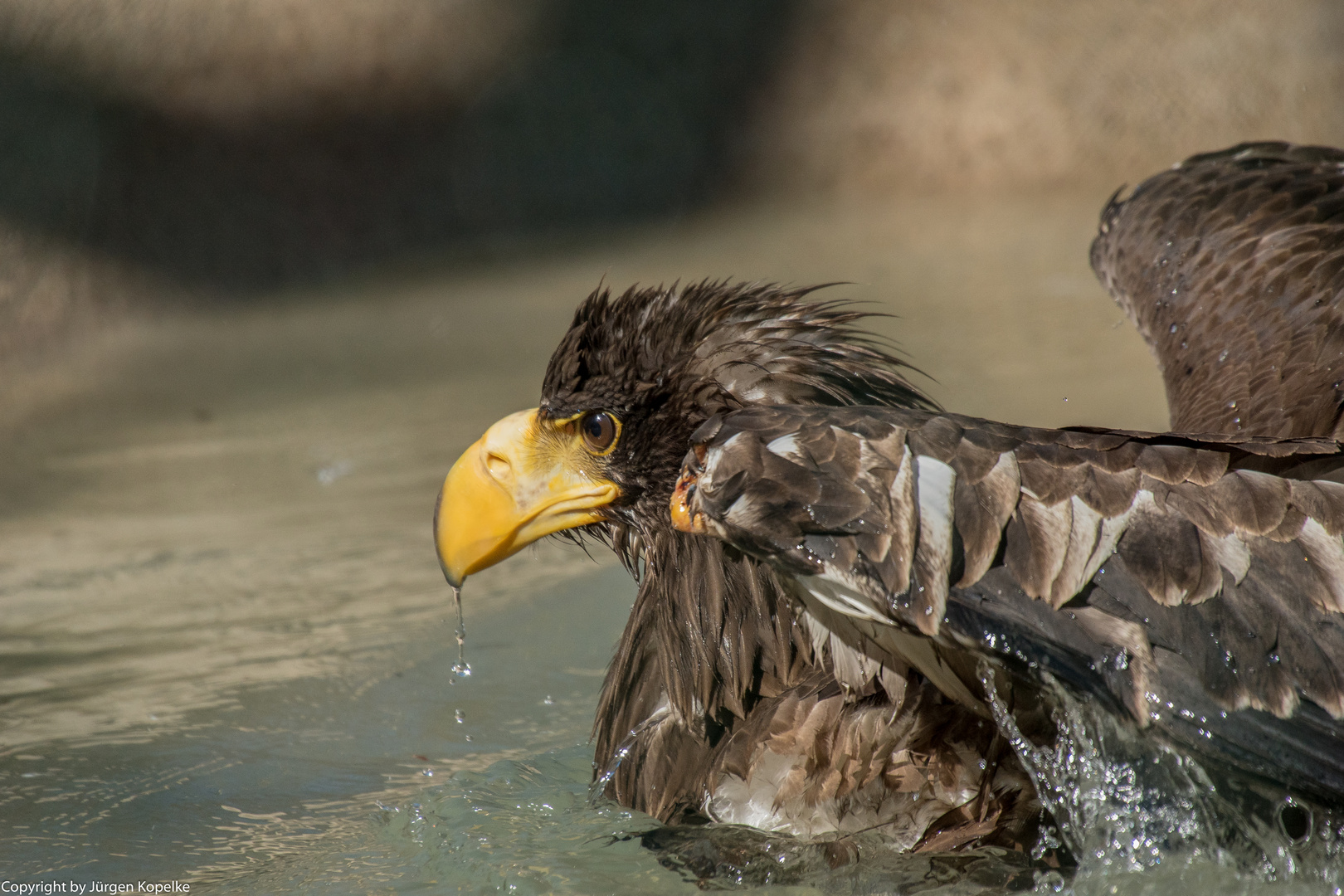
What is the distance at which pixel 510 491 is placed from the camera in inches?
102

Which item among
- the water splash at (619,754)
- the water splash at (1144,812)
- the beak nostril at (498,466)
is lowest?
the water splash at (619,754)

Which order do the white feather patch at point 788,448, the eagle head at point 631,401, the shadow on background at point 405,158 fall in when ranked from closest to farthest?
the white feather patch at point 788,448 → the eagle head at point 631,401 → the shadow on background at point 405,158

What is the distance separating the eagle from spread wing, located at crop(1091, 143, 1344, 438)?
0.01 metres

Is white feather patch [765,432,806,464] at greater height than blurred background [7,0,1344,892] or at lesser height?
greater

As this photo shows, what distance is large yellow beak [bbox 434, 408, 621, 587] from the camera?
2.57 metres

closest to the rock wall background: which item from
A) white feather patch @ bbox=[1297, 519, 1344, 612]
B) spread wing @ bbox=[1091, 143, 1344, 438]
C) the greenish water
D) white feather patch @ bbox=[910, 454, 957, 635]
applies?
the greenish water

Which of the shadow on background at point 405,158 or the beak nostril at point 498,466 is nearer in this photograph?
the beak nostril at point 498,466

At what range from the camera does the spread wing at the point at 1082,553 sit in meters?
1.90

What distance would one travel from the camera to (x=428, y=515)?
4758 millimetres

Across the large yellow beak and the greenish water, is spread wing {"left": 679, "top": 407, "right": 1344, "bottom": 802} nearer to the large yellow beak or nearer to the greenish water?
the greenish water

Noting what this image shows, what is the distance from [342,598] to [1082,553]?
2.69 m

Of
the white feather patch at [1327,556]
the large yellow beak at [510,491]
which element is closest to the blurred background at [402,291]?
the large yellow beak at [510,491]

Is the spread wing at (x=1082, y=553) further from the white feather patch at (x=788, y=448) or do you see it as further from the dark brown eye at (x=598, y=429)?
the dark brown eye at (x=598, y=429)

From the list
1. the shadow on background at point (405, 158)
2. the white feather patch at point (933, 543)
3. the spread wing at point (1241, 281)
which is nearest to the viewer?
the white feather patch at point (933, 543)
